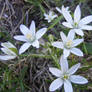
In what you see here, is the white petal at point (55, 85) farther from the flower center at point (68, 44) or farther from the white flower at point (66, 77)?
the flower center at point (68, 44)

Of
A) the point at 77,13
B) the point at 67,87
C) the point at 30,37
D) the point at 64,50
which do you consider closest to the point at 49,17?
the point at 77,13

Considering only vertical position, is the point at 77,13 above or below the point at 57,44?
above

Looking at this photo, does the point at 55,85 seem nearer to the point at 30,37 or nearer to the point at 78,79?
the point at 78,79

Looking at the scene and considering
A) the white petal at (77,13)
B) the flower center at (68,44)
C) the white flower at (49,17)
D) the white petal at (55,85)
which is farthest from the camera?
the white flower at (49,17)

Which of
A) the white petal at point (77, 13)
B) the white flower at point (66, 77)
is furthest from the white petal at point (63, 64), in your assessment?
the white petal at point (77, 13)

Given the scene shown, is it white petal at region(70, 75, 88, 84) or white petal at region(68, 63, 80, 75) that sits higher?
white petal at region(68, 63, 80, 75)

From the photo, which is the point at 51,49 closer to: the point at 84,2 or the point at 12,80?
the point at 12,80

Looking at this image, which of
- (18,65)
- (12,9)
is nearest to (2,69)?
(18,65)

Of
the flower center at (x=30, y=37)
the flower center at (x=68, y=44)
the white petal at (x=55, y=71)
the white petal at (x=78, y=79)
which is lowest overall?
the white petal at (x=78, y=79)

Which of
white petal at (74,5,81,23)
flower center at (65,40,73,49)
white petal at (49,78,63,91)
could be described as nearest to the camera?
white petal at (49,78,63,91)

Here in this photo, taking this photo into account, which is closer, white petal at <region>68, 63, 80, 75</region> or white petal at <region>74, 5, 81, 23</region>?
white petal at <region>68, 63, 80, 75</region>

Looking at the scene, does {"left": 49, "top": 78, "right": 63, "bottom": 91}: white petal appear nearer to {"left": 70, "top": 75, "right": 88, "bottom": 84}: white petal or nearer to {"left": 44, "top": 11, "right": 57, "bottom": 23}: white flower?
{"left": 70, "top": 75, "right": 88, "bottom": 84}: white petal

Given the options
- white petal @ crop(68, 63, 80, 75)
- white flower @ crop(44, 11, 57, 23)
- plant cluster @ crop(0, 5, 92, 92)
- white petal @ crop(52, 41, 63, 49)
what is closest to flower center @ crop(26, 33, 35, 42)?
plant cluster @ crop(0, 5, 92, 92)
